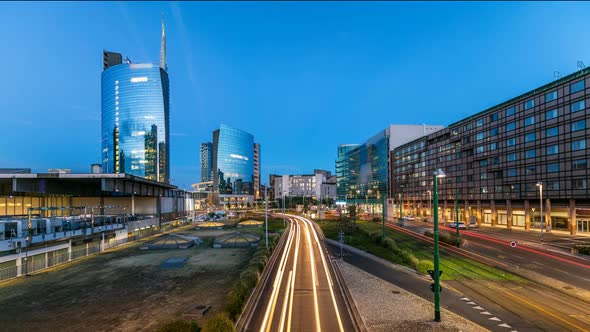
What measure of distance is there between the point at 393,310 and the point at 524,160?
2383 inches

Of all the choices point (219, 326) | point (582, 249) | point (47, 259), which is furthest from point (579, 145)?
point (47, 259)

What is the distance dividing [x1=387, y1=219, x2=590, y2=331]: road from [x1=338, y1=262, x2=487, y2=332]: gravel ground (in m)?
3.43

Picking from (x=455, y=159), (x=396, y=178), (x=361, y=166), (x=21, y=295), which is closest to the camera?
(x=21, y=295)

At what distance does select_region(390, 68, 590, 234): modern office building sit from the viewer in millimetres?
51000

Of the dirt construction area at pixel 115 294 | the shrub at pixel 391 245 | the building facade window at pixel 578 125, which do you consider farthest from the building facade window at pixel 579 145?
the dirt construction area at pixel 115 294

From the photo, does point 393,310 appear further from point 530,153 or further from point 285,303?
point 530,153

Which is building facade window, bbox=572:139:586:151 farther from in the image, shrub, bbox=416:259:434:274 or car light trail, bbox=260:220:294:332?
car light trail, bbox=260:220:294:332

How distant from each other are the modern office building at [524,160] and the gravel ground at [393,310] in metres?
50.0

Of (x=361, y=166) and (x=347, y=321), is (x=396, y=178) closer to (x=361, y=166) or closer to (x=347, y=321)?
(x=361, y=166)

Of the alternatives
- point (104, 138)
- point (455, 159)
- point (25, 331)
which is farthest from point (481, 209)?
point (104, 138)

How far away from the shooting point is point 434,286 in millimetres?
16250

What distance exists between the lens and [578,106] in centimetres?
5019

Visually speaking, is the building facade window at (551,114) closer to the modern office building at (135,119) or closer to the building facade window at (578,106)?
the building facade window at (578,106)

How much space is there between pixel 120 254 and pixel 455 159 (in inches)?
3222
